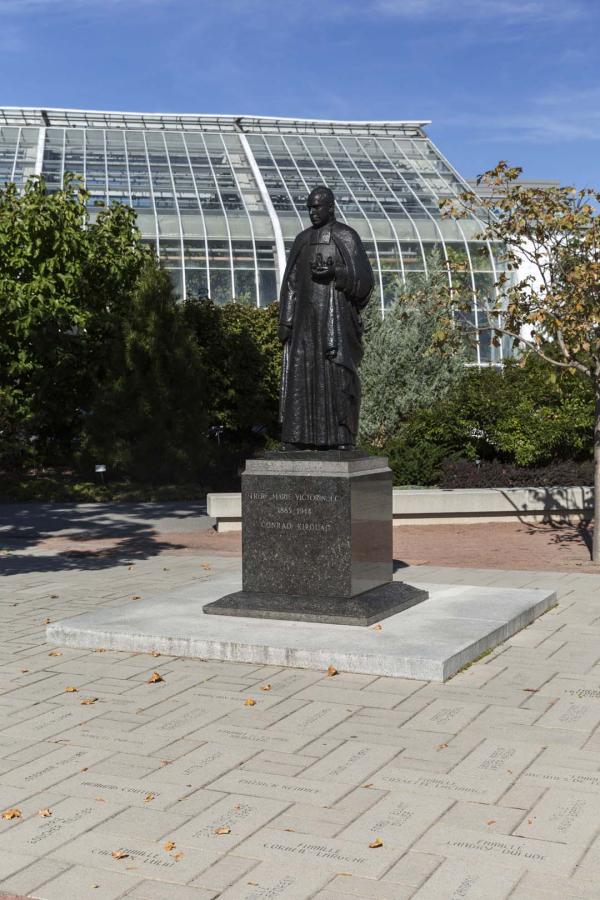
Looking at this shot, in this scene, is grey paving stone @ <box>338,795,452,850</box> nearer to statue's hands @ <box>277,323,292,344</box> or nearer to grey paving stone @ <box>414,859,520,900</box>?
grey paving stone @ <box>414,859,520,900</box>

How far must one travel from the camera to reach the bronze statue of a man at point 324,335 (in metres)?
9.11

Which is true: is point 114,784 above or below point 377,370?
below

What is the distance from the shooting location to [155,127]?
153 feet

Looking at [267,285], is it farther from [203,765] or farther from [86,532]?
[203,765]

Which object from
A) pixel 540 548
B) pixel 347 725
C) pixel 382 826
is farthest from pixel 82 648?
pixel 540 548

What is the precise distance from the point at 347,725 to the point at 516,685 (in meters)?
1.48

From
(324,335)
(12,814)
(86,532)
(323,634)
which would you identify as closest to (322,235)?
(324,335)

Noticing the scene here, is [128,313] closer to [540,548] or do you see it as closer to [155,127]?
[540,548]

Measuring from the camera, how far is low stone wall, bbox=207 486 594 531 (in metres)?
16.8

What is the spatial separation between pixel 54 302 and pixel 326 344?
38.3 ft

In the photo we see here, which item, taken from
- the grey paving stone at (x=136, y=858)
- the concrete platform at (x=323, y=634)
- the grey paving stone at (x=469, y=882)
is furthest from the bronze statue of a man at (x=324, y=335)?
the grey paving stone at (x=469, y=882)

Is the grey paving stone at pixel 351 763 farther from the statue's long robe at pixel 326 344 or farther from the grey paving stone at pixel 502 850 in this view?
the statue's long robe at pixel 326 344

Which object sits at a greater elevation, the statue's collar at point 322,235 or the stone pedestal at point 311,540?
the statue's collar at point 322,235

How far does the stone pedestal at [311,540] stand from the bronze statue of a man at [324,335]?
0.26 meters
